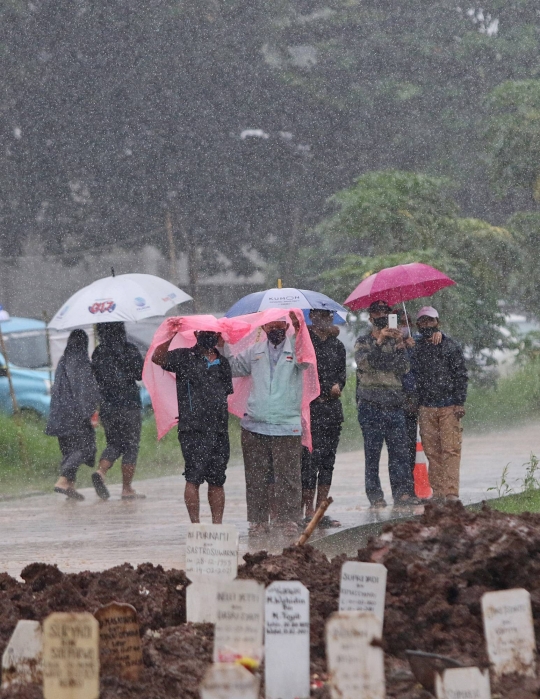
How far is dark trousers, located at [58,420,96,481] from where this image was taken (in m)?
12.8

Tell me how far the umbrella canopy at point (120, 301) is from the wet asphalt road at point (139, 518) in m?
1.80

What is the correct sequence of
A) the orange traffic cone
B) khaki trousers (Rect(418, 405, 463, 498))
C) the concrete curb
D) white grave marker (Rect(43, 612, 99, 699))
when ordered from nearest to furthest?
white grave marker (Rect(43, 612, 99, 699))
the concrete curb
khaki trousers (Rect(418, 405, 463, 498))
the orange traffic cone

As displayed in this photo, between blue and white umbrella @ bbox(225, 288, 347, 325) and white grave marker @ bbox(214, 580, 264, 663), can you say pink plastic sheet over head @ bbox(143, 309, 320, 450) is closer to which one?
blue and white umbrella @ bbox(225, 288, 347, 325)

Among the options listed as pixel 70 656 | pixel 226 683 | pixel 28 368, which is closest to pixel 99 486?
pixel 28 368

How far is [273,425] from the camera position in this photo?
31.7ft

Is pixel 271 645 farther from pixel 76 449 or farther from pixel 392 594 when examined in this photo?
pixel 76 449

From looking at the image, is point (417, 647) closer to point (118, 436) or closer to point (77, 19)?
point (118, 436)

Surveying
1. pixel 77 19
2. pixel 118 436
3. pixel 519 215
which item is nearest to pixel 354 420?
pixel 519 215

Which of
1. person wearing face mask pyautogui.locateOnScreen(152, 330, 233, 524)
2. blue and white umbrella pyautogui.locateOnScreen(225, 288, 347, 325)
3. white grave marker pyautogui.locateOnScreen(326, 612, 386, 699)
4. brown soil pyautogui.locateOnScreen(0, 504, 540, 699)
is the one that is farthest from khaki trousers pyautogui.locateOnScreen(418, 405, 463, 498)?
white grave marker pyautogui.locateOnScreen(326, 612, 386, 699)

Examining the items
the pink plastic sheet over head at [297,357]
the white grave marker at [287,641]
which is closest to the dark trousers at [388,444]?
the pink plastic sheet over head at [297,357]

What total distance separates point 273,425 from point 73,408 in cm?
370

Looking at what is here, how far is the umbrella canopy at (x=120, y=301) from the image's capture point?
39.2 feet

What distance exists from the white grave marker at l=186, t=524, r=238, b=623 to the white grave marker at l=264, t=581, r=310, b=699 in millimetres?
990

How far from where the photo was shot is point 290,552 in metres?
5.81
